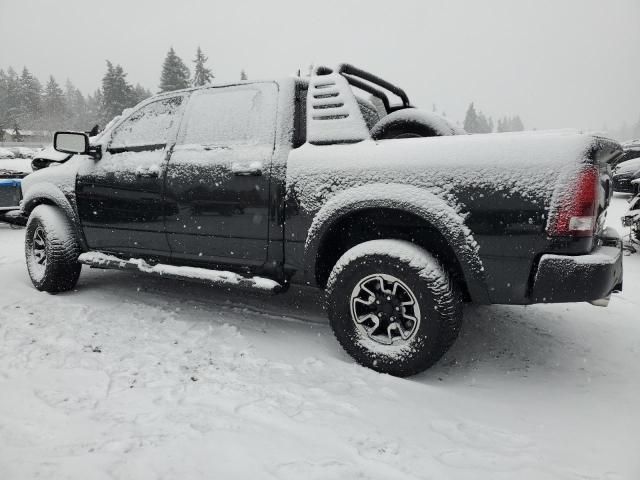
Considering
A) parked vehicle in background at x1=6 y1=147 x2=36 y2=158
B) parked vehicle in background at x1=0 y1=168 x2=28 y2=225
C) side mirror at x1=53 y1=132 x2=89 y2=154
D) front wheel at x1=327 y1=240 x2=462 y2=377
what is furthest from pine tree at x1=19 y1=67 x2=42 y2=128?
front wheel at x1=327 y1=240 x2=462 y2=377

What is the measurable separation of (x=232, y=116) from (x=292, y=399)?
209 centimetres

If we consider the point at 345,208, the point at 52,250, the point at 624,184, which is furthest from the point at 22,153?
the point at 624,184

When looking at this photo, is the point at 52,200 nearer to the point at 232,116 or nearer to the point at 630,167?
the point at 232,116

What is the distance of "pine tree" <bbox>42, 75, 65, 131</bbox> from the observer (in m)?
71.6

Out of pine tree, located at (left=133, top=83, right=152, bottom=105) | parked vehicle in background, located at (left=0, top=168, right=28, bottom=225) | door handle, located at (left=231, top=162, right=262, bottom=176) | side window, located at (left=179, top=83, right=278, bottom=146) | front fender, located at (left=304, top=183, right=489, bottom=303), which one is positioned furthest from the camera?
pine tree, located at (left=133, top=83, right=152, bottom=105)

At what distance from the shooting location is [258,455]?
1836 millimetres

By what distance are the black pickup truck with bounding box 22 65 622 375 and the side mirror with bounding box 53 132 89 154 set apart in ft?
0.03

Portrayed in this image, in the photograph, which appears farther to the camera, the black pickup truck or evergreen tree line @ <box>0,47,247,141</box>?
evergreen tree line @ <box>0,47,247,141</box>

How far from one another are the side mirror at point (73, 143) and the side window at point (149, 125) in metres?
0.21

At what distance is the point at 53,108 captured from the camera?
71.9m

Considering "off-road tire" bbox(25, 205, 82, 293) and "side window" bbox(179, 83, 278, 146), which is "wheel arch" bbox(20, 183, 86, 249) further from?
"side window" bbox(179, 83, 278, 146)

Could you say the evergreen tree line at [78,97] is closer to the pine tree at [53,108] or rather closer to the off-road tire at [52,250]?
the pine tree at [53,108]

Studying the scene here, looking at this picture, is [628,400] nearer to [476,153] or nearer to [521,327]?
[521,327]

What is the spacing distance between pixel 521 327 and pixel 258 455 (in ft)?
8.14
